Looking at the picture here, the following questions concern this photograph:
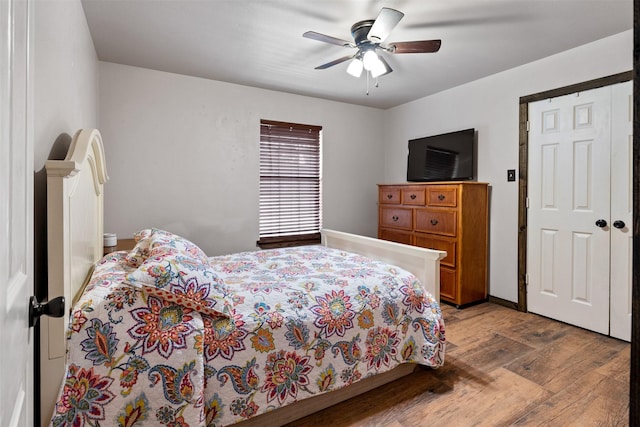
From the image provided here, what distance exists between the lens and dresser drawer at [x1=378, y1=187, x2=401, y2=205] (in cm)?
410

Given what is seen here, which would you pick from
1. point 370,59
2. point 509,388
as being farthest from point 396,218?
point 509,388

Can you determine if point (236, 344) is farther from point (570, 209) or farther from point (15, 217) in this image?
point (570, 209)

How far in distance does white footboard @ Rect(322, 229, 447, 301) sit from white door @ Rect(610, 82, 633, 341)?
1.57 metres

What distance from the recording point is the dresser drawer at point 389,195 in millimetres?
4102

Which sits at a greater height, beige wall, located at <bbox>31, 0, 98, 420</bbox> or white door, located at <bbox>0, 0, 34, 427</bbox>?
beige wall, located at <bbox>31, 0, 98, 420</bbox>

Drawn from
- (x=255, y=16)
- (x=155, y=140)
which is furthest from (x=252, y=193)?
(x=255, y=16)

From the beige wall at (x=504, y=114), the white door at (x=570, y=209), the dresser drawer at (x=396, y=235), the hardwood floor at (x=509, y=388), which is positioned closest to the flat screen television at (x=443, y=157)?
the beige wall at (x=504, y=114)

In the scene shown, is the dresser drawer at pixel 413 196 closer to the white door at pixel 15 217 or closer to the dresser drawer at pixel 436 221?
the dresser drawer at pixel 436 221

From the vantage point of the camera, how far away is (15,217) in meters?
0.60

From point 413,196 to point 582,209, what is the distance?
61.1 inches

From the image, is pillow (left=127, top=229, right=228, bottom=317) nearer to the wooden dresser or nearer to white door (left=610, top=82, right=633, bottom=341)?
the wooden dresser

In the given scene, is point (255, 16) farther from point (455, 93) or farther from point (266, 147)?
point (455, 93)

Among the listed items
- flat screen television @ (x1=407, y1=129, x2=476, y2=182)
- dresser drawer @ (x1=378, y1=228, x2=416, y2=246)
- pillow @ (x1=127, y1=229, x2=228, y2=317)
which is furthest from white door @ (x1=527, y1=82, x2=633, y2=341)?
pillow @ (x1=127, y1=229, x2=228, y2=317)

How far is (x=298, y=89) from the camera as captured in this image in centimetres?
396
